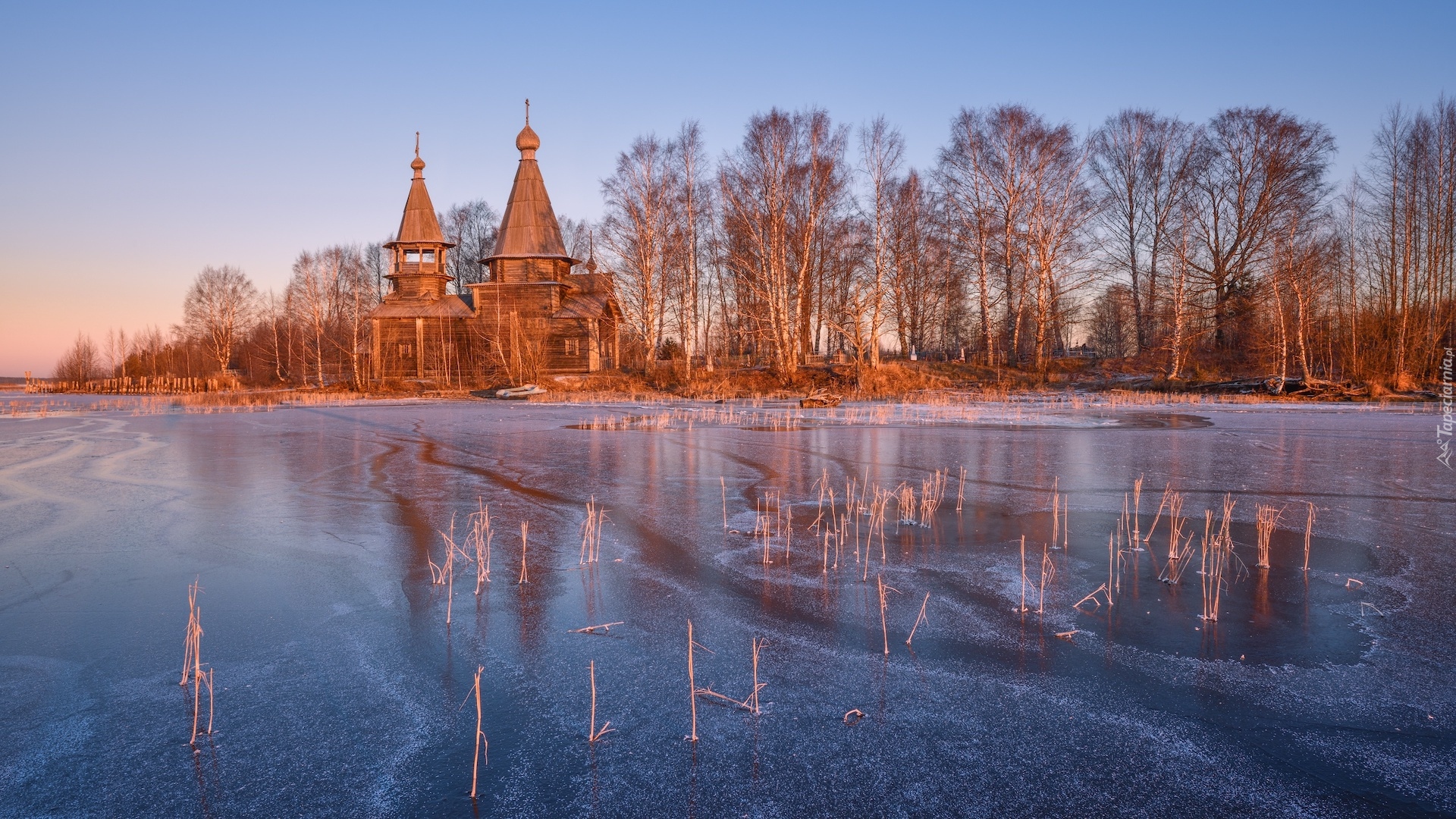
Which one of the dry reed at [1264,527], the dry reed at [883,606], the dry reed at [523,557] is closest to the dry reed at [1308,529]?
the dry reed at [1264,527]

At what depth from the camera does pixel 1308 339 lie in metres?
28.0

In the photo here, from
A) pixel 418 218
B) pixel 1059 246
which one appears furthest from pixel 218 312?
pixel 1059 246

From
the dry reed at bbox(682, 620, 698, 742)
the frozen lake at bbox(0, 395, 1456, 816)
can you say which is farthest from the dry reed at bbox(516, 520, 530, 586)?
the dry reed at bbox(682, 620, 698, 742)

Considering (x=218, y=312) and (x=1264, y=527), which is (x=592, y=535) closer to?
(x=1264, y=527)

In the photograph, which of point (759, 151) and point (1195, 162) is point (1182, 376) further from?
point (759, 151)

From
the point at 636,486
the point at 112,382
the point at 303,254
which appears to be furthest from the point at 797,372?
the point at 303,254

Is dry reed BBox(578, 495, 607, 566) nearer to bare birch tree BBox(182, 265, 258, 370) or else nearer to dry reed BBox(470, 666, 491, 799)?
dry reed BBox(470, 666, 491, 799)

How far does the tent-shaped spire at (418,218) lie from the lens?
4006 cm

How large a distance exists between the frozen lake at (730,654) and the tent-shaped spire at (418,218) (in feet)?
111

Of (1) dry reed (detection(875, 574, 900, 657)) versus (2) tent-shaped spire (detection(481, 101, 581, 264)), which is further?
(2) tent-shaped spire (detection(481, 101, 581, 264))

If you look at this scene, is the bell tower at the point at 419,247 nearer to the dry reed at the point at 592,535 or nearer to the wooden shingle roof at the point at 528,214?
the wooden shingle roof at the point at 528,214

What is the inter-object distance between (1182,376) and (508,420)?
24856 millimetres

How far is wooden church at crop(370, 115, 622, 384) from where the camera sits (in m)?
38.2

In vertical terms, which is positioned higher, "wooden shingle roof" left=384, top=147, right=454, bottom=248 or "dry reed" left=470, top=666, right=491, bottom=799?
"wooden shingle roof" left=384, top=147, right=454, bottom=248
